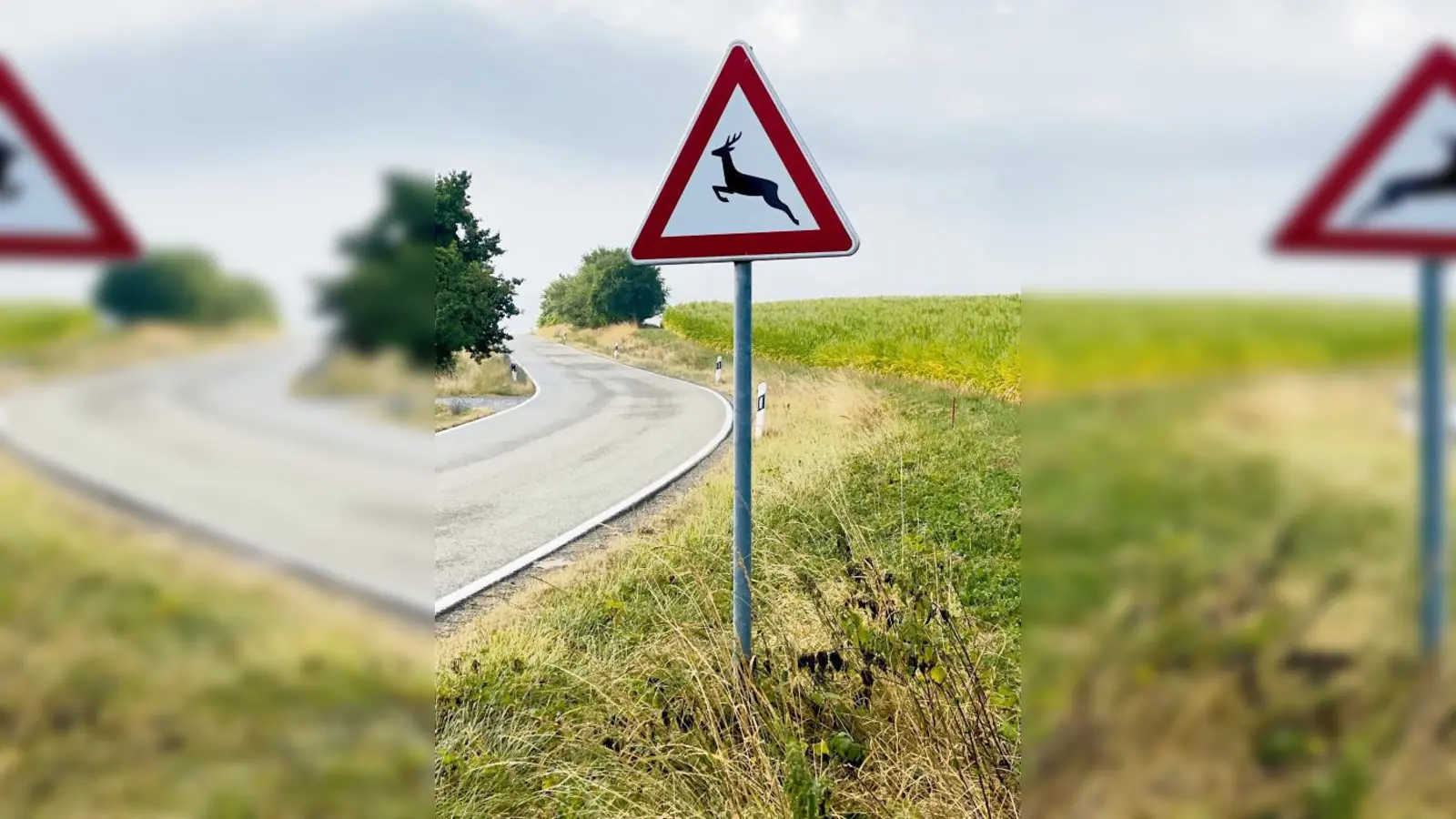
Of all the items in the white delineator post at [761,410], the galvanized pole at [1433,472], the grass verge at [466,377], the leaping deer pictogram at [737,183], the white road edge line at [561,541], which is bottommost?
the white road edge line at [561,541]

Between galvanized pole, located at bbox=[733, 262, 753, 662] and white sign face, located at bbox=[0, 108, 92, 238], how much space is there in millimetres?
1626

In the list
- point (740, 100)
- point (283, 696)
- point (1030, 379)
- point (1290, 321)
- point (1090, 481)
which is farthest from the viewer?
point (740, 100)

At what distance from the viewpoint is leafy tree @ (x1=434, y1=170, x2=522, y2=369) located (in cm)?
119

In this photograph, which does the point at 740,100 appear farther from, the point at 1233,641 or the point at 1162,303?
the point at 1233,641

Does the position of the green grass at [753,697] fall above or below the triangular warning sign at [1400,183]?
below

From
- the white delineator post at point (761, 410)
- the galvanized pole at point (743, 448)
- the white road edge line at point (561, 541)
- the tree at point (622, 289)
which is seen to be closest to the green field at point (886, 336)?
the white delineator post at point (761, 410)

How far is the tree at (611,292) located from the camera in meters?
4.72

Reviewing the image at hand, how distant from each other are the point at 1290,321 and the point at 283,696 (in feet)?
2.99


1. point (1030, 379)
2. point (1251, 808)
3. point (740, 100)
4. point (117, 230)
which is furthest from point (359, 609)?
point (740, 100)

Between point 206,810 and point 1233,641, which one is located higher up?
point 1233,641

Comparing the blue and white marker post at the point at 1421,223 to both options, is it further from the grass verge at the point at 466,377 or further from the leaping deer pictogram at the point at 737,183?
the leaping deer pictogram at the point at 737,183

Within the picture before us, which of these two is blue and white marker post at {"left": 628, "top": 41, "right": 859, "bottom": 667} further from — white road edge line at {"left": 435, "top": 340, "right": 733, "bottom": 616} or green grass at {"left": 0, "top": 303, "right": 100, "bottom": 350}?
white road edge line at {"left": 435, "top": 340, "right": 733, "bottom": 616}

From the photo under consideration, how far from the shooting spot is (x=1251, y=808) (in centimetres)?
58

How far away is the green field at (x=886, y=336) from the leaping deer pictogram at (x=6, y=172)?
983 cm
